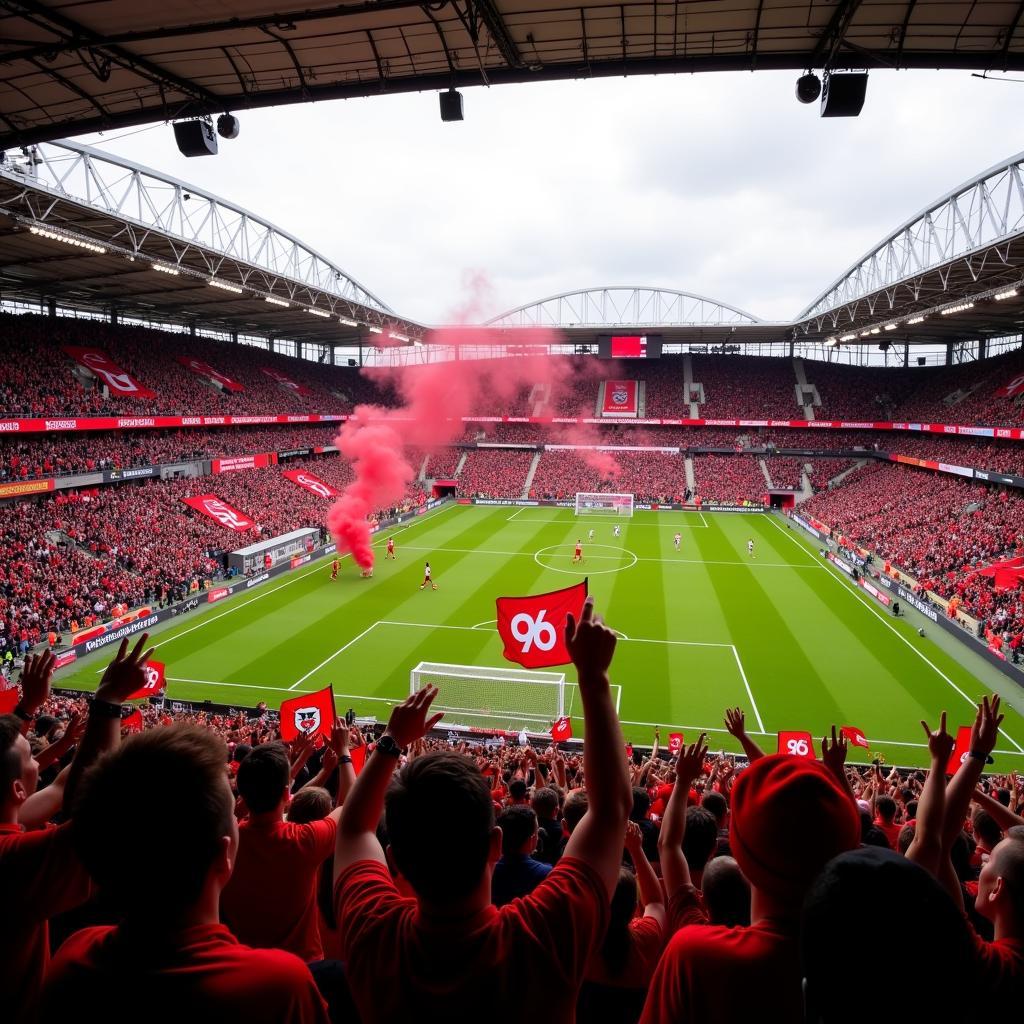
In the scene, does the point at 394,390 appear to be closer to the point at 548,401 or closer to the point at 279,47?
the point at 548,401

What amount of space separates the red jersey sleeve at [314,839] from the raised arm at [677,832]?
65.9 inches

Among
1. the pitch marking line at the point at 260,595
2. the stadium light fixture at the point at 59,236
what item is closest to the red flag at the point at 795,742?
the pitch marking line at the point at 260,595

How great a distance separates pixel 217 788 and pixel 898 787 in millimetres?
11437

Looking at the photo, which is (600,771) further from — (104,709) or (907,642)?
(907,642)

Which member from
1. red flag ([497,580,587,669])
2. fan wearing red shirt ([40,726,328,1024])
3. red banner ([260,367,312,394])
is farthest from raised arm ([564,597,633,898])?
red banner ([260,367,312,394])

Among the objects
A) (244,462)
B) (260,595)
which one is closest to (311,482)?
(244,462)

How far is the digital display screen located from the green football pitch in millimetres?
28903

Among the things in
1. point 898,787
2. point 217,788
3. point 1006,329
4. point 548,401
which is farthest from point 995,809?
point 548,401

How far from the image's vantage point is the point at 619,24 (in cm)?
922

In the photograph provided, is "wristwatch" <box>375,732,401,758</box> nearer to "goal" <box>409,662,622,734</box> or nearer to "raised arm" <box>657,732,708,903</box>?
"raised arm" <box>657,732,708,903</box>

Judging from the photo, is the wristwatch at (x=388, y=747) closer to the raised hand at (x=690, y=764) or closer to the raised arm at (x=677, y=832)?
the raised arm at (x=677, y=832)

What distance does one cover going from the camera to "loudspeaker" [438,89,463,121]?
10.2 meters

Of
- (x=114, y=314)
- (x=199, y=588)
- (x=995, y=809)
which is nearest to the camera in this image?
(x=995, y=809)

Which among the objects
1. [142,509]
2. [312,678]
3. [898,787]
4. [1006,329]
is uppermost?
[1006,329]
